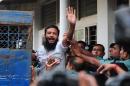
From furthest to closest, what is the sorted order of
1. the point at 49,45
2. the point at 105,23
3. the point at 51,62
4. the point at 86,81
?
the point at 105,23
the point at 49,45
the point at 51,62
the point at 86,81

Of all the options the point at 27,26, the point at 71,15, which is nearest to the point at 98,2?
the point at 27,26

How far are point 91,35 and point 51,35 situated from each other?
6743 mm

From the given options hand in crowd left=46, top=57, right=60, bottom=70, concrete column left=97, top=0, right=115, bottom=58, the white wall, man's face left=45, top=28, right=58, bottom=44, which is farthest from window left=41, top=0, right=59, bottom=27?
hand in crowd left=46, top=57, right=60, bottom=70

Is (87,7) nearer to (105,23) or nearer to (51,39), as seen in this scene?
(105,23)

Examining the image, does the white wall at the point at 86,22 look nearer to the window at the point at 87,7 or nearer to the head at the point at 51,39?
the window at the point at 87,7

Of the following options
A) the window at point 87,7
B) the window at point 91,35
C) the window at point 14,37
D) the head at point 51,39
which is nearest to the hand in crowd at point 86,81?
the head at point 51,39

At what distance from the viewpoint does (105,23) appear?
930 centimetres

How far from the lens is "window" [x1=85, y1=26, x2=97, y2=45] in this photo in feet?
34.2

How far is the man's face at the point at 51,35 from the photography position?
4078 millimetres

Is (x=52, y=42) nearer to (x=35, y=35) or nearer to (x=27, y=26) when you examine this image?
(x=27, y=26)

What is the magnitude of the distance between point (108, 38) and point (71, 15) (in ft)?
19.9

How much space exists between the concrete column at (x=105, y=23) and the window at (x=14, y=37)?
344 cm

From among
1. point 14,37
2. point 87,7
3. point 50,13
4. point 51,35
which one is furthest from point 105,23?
→ point 50,13

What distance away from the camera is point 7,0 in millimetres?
16453
